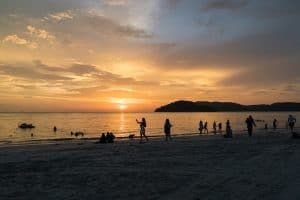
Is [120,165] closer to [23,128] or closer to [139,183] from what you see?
[139,183]

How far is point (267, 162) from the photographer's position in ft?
51.4

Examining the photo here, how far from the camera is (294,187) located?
10.3 metres

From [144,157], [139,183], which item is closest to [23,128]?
[144,157]

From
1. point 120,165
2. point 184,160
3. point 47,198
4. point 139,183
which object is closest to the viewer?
point 47,198

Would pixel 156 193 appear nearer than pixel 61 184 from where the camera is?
Yes

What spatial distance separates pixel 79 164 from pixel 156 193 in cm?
699

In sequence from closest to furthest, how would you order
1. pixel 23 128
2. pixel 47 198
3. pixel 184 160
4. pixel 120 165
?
1. pixel 47 198
2. pixel 120 165
3. pixel 184 160
4. pixel 23 128

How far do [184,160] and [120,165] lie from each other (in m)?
3.28

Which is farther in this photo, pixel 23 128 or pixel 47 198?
pixel 23 128

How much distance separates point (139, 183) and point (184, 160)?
578cm

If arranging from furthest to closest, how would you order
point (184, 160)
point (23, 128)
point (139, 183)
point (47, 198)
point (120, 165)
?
point (23, 128) < point (184, 160) < point (120, 165) < point (139, 183) < point (47, 198)

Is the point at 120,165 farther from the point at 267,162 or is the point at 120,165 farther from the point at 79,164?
the point at 267,162

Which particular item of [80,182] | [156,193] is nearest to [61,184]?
[80,182]

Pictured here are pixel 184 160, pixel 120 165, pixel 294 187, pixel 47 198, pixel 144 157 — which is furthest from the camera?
pixel 144 157
